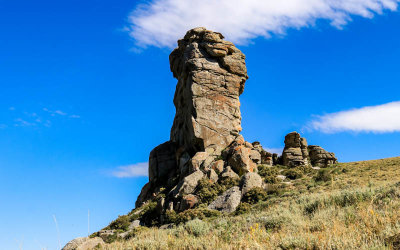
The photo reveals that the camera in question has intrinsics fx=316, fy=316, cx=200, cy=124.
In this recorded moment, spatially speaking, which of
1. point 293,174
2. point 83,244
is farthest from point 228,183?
point 83,244

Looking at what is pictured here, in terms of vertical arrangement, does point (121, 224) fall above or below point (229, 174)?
below

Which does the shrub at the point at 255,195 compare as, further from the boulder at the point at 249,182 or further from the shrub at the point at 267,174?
the shrub at the point at 267,174

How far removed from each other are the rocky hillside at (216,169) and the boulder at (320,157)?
14 centimetres

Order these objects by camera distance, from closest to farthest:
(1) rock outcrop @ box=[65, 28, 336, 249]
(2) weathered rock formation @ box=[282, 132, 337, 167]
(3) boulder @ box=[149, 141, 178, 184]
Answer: (1) rock outcrop @ box=[65, 28, 336, 249] → (3) boulder @ box=[149, 141, 178, 184] → (2) weathered rock formation @ box=[282, 132, 337, 167]

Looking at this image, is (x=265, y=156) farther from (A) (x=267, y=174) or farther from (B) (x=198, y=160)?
(B) (x=198, y=160)

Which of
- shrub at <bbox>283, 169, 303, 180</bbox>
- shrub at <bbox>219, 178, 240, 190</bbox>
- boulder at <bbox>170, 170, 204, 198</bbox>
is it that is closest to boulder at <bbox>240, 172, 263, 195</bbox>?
shrub at <bbox>219, 178, 240, 190</bbox>

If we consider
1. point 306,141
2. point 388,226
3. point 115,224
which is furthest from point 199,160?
point 388,226

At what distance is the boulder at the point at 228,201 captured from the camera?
24894 mm

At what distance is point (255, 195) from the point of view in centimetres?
2608

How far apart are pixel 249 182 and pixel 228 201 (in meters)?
3.48

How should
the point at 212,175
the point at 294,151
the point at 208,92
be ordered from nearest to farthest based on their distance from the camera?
1. the point at 212,175
2. the point at 208,92
3. the point at 294,151

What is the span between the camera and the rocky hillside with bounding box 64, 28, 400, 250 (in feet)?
71.4

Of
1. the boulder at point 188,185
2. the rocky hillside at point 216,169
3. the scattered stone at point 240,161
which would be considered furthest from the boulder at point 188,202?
the scattered stone at point 240,161

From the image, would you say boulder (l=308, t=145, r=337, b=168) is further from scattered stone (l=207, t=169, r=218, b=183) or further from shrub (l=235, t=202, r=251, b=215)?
shrub (l=235, t=202, r=251, b=215)
